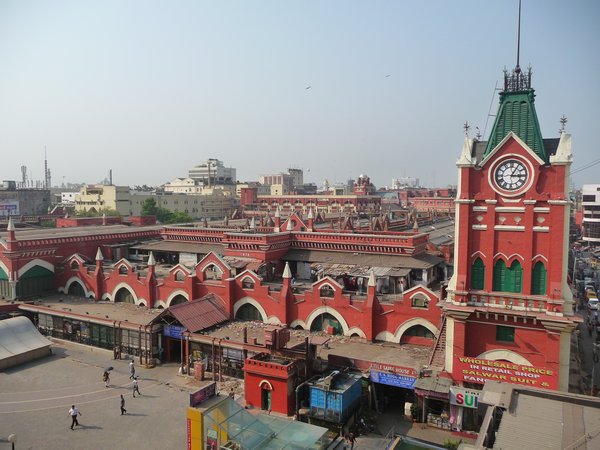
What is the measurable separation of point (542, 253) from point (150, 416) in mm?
21112

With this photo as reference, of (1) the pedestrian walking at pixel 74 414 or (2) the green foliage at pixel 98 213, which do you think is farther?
(2) the green foliage at pixel 98 213

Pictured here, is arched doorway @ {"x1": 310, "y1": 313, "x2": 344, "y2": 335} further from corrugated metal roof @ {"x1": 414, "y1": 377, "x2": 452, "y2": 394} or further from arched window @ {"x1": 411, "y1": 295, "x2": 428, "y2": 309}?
corrugated metal roof @ {"x1": 414, "y1": 377, "x2": 452, "y2": 394}

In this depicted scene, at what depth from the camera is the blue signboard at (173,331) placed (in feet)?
106

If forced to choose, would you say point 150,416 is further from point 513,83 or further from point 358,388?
point 513,83

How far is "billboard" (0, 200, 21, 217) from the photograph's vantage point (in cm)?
10638

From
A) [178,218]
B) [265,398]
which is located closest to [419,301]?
[265,398]

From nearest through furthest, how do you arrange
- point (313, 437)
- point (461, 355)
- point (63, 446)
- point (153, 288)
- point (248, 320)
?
point (313, 437) → point (63, 446) → point (461, 355) → point (248, 320) → point (153, 288)

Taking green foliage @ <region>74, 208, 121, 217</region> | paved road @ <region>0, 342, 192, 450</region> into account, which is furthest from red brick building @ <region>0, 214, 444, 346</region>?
green foliage @ <region>74, 208, 121, 217</region>

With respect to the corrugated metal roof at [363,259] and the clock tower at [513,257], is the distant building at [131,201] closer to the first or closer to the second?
the corrugated metal roof at [363,259]

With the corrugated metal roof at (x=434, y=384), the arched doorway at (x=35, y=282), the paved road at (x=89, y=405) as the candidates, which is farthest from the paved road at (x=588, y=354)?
the arched doorway at (x=35, y=282)

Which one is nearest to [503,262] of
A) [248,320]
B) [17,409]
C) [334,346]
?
[334,346]

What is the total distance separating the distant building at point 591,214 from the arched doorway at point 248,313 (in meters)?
93.0

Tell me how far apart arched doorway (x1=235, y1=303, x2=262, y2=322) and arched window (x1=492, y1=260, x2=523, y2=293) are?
680 inches

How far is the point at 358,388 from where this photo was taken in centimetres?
2498
